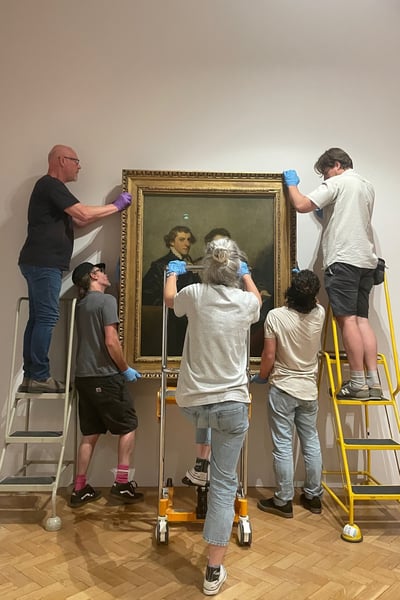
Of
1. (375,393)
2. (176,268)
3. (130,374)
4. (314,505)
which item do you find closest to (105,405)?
(130,374)

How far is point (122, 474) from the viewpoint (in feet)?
10.6

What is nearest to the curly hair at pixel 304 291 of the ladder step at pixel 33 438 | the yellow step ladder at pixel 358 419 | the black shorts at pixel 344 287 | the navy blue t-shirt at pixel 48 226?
the black shorts at pixel 344 287

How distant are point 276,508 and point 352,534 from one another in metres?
0.53

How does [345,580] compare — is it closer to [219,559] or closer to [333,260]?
[219,559]

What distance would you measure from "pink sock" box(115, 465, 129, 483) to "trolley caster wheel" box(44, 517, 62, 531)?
1.61 feet

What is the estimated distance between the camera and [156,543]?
2.66 metres

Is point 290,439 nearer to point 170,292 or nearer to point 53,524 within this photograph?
point 170,292

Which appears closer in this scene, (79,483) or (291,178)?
(79,483)

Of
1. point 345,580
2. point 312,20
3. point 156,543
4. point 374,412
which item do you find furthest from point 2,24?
point 345,580

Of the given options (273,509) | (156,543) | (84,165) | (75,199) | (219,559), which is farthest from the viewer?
(84,165)

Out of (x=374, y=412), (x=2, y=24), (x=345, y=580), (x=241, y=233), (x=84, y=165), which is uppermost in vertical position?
(x=2, y=24)

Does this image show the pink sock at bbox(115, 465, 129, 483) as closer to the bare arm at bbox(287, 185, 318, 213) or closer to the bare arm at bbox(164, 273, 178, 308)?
the bare arm at bbox(164, 273, 178, 308)

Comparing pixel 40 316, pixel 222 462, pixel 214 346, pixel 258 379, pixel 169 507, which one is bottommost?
pixel 169 507

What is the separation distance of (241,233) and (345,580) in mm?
2217
